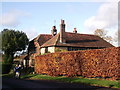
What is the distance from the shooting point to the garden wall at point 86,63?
19109mm

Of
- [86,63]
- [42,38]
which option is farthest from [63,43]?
[86,63]

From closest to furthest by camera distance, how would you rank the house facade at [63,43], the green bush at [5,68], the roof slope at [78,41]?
the green bush at [5,68] < the house facade at [63,43] < the roof slope at [78,41]

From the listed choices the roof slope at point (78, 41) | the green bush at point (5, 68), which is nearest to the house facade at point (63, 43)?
the roof slope at point (78, 41)

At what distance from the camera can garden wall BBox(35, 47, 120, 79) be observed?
1911cm

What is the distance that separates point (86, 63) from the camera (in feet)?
72.9

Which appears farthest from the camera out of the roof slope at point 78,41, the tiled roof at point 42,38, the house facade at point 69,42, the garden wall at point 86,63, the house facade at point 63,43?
the tiled roof at point 42,38

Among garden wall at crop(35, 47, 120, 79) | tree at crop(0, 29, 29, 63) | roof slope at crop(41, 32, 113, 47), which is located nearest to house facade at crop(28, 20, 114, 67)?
roof slope at crop(41, 32, 113, 47)

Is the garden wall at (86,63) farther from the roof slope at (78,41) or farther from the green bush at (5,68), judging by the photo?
the green bush at (5,68)

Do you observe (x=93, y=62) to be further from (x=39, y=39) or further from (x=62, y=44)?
(x=39, y=39)

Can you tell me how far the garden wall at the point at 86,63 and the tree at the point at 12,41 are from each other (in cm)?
2294

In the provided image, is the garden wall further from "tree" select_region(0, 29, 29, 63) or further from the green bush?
"tree" select_region(0, 29, 29, 63)

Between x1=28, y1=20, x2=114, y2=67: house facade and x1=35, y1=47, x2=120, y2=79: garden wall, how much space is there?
40.9 feet

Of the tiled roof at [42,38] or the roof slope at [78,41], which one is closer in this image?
the roof slope at [78,41]

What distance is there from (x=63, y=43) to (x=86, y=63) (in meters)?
22.1
